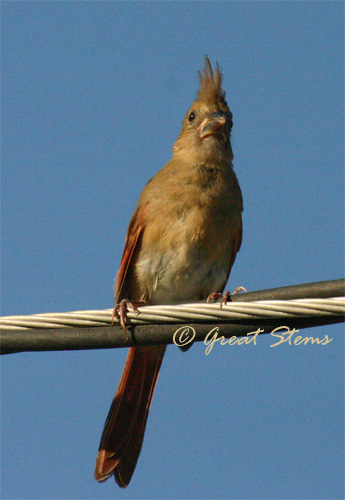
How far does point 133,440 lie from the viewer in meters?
4.86

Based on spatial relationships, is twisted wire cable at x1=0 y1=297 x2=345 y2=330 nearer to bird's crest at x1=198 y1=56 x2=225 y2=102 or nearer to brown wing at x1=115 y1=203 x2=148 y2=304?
brown wing at x1=115 y1=203 x2=148 y2=304

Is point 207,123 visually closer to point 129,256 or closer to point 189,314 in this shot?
point 129,256

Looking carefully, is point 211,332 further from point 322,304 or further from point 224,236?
point 224,236

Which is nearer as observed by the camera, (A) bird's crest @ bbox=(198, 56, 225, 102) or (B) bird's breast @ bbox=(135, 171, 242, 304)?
(B) bird's breast @ bbox=(135, 171, 242, 304)

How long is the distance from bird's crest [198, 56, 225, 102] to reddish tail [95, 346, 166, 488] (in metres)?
2.19

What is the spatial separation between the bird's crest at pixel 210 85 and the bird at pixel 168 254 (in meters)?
0.39

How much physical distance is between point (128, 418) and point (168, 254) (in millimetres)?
1202

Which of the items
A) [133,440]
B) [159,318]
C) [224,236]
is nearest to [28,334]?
[159,318]

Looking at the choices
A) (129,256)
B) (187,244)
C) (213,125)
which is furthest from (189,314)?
(213,125)

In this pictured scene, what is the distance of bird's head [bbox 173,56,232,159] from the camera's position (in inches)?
220

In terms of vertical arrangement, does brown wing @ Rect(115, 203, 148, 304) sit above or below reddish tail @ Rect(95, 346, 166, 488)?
above

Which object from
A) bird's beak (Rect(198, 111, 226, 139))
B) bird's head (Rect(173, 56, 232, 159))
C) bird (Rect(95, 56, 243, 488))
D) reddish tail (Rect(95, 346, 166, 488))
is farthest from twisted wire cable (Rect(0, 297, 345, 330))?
bird's beak (Rect(198, 111, 226, 139))

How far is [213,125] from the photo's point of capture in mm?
5613

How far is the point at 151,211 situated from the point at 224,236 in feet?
1.90
